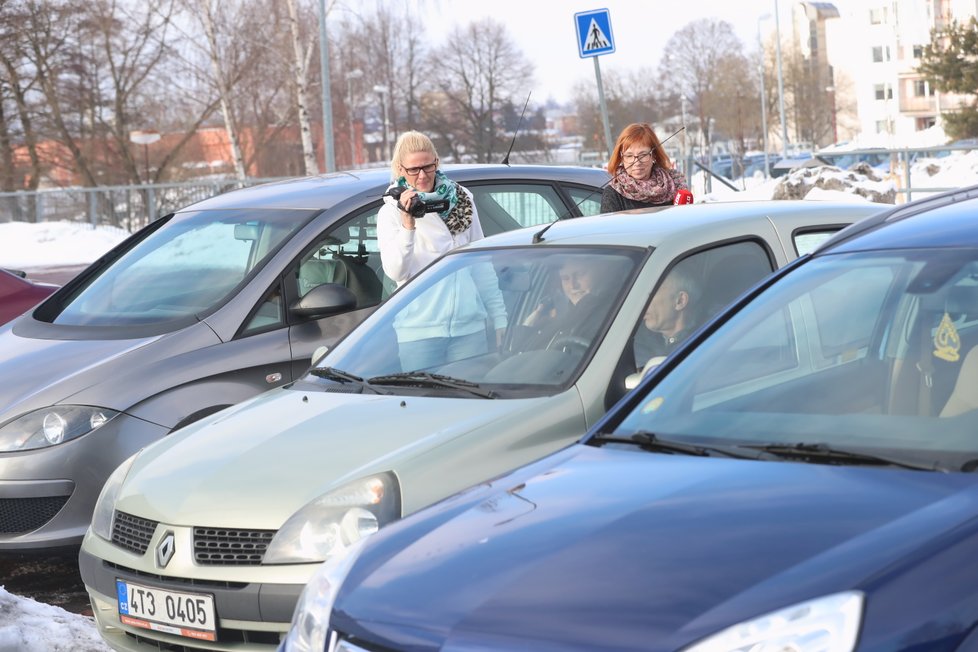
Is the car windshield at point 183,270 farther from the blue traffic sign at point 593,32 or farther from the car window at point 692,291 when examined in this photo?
the blue traffic sign at point 593,32

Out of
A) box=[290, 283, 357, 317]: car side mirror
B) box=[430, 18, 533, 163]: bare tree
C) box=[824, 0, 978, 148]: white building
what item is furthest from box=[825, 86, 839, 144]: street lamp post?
box=[290, 283, 357, 317]: car side mirror

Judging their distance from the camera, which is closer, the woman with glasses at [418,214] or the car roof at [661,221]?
the car roof at [661,221]

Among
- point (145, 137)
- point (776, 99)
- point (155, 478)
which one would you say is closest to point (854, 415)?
point (155, 478)

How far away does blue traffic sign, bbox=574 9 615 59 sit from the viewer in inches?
509

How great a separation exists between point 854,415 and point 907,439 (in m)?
0.19

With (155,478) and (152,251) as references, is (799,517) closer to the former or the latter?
(155,478)

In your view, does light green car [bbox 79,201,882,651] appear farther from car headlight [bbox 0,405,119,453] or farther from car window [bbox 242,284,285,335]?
car window [bbox 242,284,285,335]

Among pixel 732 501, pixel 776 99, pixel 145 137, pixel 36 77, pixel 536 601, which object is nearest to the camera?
pixel 536 601

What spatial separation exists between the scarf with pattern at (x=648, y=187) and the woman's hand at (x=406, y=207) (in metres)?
1.41

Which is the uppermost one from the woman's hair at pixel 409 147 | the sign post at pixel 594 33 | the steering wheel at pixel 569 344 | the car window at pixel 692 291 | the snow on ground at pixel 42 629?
the sign post at pixel 594 33

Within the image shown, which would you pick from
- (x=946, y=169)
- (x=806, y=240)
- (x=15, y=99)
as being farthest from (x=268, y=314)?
(x=15, y=99)

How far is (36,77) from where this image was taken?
1545 inches

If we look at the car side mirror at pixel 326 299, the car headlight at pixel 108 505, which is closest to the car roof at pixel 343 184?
the car side mirror at pixel 326 299

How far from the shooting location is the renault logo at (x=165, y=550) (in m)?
4.32
